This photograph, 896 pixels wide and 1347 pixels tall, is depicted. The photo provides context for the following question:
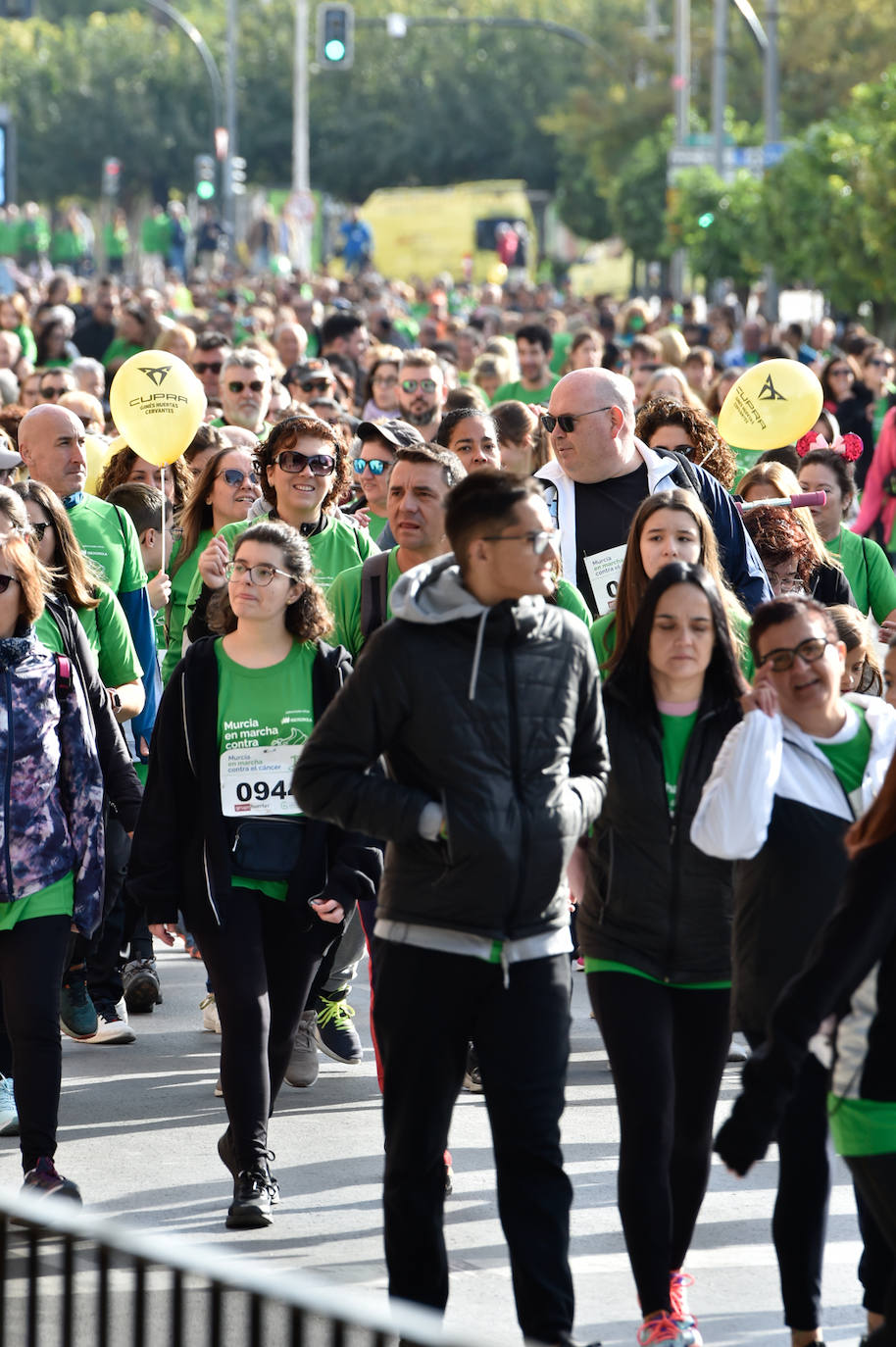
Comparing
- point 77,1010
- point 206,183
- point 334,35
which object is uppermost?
point 334,35

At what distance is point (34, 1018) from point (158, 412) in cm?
396

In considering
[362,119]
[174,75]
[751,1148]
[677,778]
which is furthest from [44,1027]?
[174,75]

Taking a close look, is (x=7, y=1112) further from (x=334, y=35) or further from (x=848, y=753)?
(x=334, y=35)

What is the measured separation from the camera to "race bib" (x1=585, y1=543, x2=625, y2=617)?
6.93 meters

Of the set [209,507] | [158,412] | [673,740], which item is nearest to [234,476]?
[209,507]

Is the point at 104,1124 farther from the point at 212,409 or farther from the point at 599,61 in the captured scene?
the point at 599,61

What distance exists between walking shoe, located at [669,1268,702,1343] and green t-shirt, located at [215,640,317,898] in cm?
151

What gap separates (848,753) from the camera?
16.2 ft

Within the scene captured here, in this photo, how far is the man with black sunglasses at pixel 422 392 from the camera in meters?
11.8

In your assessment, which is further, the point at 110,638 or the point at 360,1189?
the point at 110,638

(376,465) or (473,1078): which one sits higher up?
(376,465)

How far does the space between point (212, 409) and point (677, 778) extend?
7253mm

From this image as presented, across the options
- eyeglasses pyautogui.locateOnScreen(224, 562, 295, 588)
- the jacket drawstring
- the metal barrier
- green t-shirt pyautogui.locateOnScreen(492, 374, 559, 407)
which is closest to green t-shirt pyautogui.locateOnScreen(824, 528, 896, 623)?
eyeglasses pyautogui.locateOnScreen(224, 562, 295, 588)

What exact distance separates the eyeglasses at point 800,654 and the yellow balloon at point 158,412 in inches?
189
